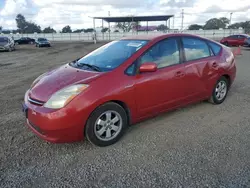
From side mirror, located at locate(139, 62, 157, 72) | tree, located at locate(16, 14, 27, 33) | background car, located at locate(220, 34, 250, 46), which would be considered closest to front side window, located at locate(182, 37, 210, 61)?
side mirror, located at locate(139, 62, 157, 72)

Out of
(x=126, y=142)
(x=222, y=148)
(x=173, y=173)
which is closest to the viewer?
(x=173, y=173)

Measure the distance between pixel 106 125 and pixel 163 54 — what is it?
1.59m

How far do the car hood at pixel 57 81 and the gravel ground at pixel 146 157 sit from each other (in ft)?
2.58

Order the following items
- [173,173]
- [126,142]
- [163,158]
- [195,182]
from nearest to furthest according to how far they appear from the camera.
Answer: [195,182] < [173,173] < [163,158] < [126,142]

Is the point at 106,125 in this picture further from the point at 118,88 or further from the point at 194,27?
the point at 194,27

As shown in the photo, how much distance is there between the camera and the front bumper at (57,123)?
114 inches

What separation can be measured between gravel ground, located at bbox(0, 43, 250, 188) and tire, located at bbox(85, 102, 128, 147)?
13 cm

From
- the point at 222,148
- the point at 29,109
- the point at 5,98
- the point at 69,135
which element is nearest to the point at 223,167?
the point at 222,148

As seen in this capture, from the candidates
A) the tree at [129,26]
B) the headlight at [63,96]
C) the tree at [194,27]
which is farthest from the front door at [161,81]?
the tree at [194,27]

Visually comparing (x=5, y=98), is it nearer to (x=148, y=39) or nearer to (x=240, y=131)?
(x=148, y=39)

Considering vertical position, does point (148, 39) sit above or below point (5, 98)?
above

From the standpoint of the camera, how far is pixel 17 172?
9.00 feet

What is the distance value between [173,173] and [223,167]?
640 millimetres

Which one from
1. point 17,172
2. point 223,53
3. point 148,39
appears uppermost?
point 148,39
